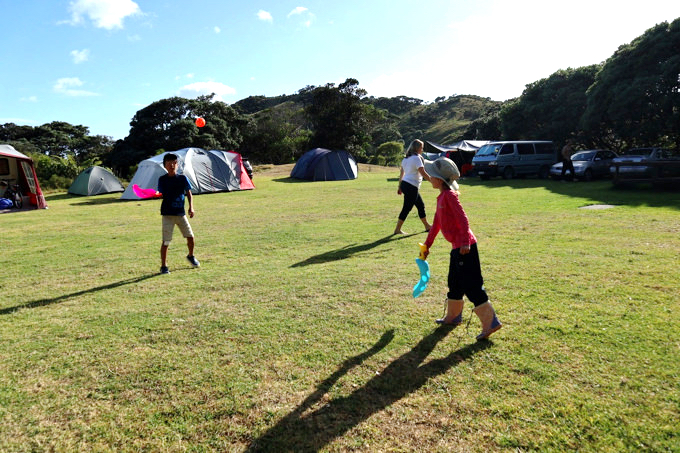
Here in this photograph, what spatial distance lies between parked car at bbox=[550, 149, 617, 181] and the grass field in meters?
11.6

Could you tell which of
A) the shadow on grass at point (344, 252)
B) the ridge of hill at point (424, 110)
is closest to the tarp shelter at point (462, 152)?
the shadow on grass at point (344, 252)

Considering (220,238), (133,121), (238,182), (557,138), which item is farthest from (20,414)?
(133,121)

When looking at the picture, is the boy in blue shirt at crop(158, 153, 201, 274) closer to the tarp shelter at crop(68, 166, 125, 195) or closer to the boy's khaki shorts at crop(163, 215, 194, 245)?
the boy's khaki shorts at crop(163, 215, 194, 245)

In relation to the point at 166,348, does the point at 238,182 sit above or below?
above

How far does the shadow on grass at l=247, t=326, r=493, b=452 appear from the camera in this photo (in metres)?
2.45

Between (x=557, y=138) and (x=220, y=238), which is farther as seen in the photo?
(x=557, y=138)

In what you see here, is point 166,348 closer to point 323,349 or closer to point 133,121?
point 323,349

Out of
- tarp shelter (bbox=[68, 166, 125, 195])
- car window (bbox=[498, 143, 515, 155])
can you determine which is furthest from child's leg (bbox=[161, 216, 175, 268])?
car window (bbox=[498, 143, 515, 155])

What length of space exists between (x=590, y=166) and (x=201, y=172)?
16904mm

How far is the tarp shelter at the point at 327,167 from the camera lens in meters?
25.7

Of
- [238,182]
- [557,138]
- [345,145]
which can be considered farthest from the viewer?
[345,145]

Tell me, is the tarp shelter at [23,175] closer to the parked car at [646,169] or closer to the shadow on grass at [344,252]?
the shadow on grass at [344,252]

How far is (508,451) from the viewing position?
2289 millimetres

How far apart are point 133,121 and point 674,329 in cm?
3905
